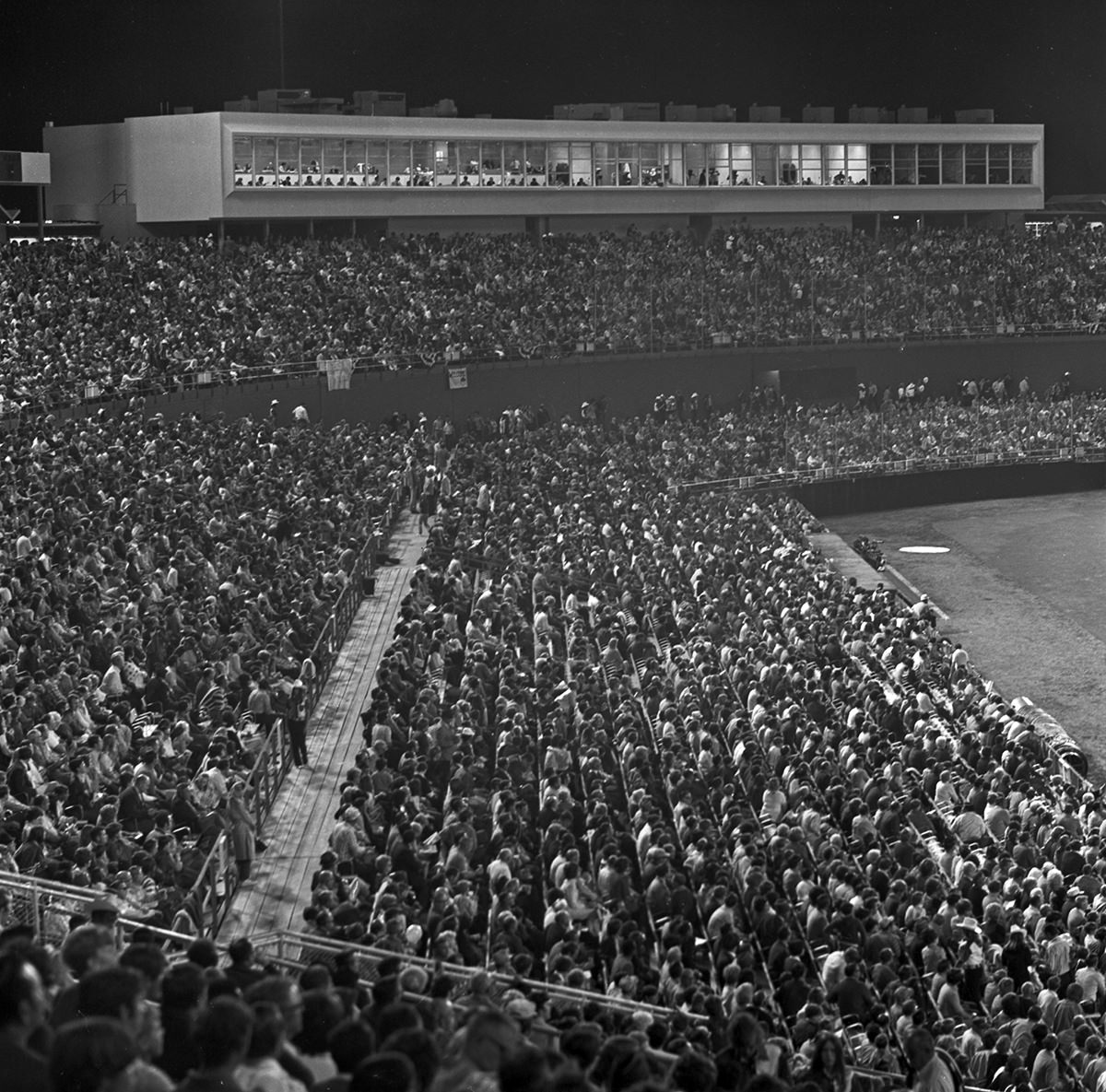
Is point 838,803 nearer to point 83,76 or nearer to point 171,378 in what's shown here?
point 171,378

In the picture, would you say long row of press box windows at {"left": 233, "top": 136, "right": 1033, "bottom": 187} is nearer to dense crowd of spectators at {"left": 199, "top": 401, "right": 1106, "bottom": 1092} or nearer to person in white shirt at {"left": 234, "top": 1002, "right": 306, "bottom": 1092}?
dense crowd of spectators at {"left": 199, "top": 401, "right": 1106, "bottom": 1092}

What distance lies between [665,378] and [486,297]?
21.1 feet

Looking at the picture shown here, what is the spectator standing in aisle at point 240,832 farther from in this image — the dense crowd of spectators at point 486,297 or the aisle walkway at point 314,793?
the dense crowd of spectators at point 486,297

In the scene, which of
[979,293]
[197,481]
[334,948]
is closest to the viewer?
[334,948]

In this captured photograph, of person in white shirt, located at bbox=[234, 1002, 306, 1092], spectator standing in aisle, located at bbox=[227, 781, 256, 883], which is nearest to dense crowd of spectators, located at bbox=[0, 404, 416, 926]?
spectator standing in aisle, located at bbox=[227, 781, 256, 883]

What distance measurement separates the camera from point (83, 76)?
5891 cm

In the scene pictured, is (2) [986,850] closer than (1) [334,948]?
No

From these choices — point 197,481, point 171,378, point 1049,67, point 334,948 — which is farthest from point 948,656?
point 1049,67

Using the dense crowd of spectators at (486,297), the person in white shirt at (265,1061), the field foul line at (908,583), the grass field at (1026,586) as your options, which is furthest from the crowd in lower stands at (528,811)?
the dense crowd of spectators at (486,297)

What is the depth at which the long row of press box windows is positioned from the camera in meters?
57.1

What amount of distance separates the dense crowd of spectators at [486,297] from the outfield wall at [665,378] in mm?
503

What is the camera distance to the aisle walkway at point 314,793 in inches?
612

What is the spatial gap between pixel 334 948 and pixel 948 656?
1712 cm

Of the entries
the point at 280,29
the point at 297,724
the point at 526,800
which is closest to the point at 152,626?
the point at 297,724
